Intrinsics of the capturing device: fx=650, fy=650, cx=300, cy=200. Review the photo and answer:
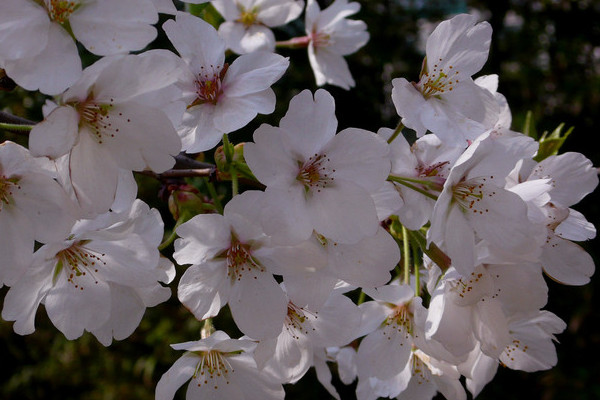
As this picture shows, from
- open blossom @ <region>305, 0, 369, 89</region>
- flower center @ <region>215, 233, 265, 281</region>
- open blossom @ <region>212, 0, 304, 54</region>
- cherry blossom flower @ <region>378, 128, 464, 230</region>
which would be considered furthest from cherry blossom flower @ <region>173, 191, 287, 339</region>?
open blossom @ <region>305, 0, 369, 89</region>

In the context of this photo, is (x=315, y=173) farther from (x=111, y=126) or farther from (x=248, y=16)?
(x=248, y=16)

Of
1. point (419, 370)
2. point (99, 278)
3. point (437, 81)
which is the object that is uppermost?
point (437, 81)

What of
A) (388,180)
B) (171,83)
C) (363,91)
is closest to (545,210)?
(388,180)

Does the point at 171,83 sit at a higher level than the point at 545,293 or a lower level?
higher

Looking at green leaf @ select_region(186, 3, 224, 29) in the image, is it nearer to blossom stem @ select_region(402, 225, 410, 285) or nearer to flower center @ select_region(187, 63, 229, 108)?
flower center @ select_region(187, 63, 229, 108)

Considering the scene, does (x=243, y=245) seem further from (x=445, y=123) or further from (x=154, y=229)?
(x=445, y=123)

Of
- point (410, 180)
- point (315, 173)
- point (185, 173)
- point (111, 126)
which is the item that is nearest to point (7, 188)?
point (111, 126)
